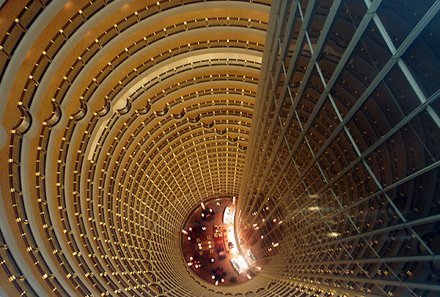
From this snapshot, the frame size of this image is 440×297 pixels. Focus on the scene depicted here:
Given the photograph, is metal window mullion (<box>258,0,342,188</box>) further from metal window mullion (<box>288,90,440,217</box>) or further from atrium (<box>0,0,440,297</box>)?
metal window mullion (<box>288,90,440,217</box>)

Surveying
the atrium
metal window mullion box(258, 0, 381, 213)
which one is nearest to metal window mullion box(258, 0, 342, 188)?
the atrium

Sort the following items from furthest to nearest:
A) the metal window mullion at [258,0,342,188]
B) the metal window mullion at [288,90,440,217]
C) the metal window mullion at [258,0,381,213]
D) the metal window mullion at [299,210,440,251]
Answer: the metal window mullion at [299,210,440,251], the metal window mullion at [258,0,342,188], the metal window mullion at [258,0,381,213], the metal window mullion at [288,90,440,217]

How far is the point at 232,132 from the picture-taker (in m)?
41.2

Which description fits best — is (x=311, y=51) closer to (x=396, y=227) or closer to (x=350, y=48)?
(x=350, y=48)

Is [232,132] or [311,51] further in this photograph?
[232,132]

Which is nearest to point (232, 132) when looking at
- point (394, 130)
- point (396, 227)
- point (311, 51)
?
point (311, 51)

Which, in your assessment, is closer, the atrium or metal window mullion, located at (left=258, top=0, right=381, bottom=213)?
metal window mullion, located at (left=258, top=0, right=381, bottom=213)

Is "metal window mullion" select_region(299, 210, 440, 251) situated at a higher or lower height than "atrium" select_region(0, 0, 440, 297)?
lower

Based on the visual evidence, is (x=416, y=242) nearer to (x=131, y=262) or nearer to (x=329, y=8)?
(x=329, y=8)

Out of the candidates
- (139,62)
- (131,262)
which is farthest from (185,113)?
(131,262)

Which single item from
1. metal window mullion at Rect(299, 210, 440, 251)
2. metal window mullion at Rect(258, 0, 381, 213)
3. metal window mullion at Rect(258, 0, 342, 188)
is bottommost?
metal window mullion at Rect(299, 210, 440, 251)

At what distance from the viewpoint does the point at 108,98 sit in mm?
27312

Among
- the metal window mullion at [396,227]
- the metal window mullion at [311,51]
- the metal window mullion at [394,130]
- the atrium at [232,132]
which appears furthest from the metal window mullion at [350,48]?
the metal window mullion at [396,227]

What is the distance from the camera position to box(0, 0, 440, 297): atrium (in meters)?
11.1
